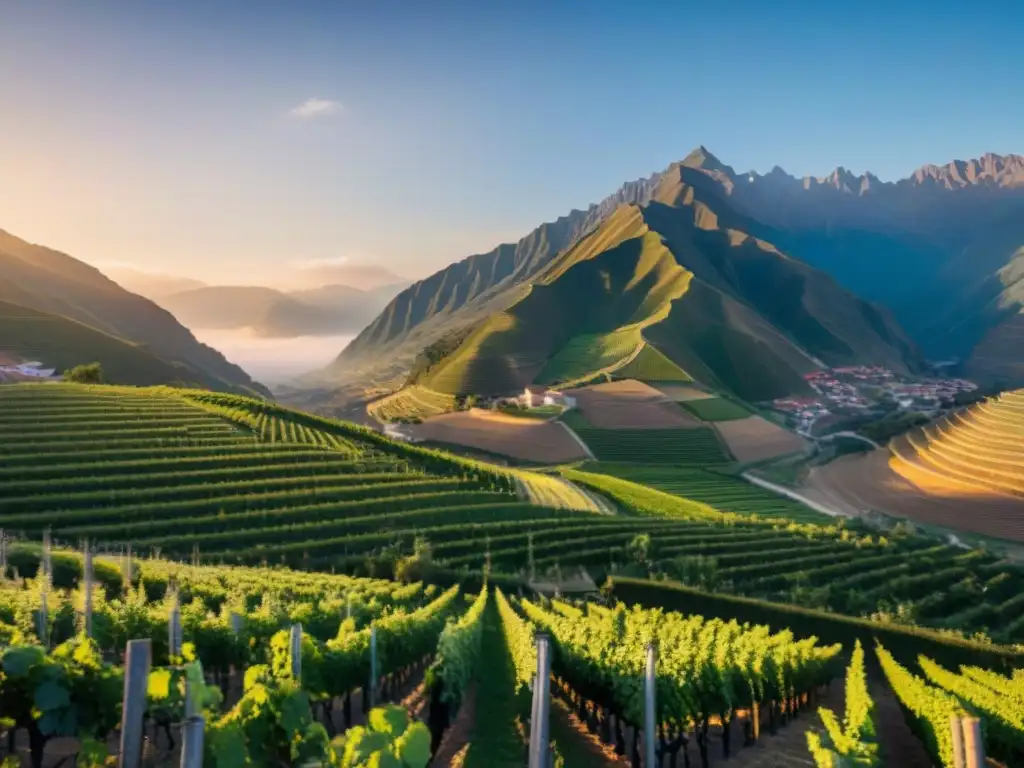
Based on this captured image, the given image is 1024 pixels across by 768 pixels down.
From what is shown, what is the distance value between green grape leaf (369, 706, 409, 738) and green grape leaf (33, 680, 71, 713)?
147 inches

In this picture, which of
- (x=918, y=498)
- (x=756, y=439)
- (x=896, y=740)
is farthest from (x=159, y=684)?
(x=756, y=439)

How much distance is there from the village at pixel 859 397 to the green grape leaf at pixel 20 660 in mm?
130552

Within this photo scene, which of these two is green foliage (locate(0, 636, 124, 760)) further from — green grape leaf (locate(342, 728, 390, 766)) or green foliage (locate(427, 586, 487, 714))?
green foliage (locate(427, 586, 487, 714))

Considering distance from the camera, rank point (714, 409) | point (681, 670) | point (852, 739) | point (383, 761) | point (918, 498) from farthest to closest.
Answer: point (714, 409), point (918, 498), point (681, 670), point (852, 739), point (383, 761)

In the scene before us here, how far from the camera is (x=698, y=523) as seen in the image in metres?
47.3

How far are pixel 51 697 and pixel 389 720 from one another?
13.2 ft

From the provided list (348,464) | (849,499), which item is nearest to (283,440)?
(348,464)

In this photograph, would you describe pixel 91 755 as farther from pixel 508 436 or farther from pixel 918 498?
pixel 508 436

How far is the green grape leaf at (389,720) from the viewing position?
7.52 metres

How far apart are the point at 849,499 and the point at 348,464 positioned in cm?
5528

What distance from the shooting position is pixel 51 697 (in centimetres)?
791

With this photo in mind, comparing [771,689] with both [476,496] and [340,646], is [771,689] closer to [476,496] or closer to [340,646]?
[340,646]

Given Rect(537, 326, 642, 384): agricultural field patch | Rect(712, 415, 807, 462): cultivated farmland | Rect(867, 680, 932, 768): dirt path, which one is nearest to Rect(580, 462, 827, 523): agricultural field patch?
Rect(712, 415, 807, 462): cultivated farmland

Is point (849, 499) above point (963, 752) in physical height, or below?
below
